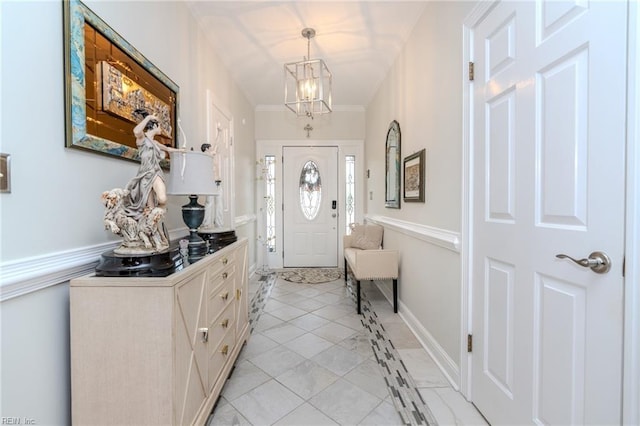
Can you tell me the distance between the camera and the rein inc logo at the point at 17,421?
917mm

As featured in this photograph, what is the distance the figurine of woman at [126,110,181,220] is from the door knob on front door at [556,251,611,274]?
1602 mm

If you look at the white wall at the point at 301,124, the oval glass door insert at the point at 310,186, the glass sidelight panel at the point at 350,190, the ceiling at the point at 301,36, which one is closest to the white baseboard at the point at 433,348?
the glass sidelight panel at the point at 350,190

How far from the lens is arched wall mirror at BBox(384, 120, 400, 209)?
2.95 m

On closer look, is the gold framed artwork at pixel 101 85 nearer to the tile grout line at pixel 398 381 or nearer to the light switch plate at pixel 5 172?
the light switch plate at pixel 5 172

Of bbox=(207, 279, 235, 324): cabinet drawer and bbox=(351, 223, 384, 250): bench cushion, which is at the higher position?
bbox=(351, 223, 384, 250): bench cushion

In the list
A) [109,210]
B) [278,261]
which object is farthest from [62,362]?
[278,261]

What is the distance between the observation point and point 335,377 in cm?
183

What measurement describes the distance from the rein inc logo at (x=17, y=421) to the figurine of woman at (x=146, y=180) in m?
0.75

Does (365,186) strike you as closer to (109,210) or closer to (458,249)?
(458,249)

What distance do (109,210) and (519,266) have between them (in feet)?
5.77

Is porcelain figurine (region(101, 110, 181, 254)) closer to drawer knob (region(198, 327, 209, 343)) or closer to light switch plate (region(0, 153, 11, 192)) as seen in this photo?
light switch plate (region(0, 153, 11, 192))

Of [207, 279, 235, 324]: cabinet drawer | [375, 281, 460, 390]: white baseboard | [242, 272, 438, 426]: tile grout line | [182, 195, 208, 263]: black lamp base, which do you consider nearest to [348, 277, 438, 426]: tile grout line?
[242, 272, 438, 426]: tile grout line

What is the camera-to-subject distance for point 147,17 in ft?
5.57

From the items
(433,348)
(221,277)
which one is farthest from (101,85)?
(433,348)
